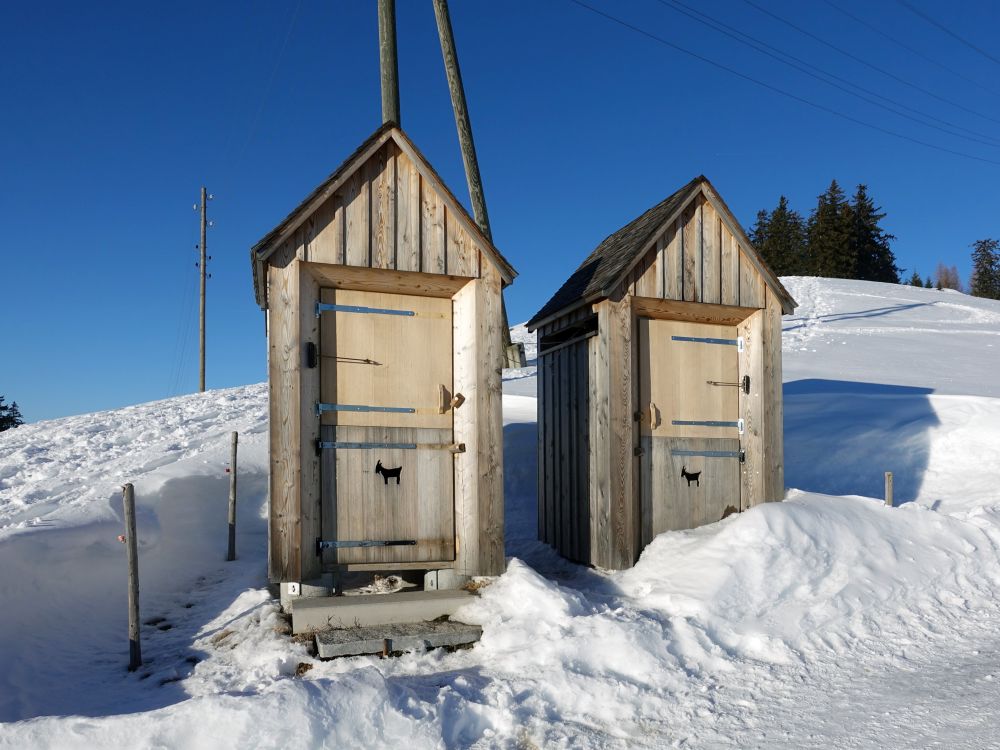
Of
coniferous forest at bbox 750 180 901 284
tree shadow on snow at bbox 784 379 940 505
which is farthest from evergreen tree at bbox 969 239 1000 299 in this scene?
tree shadow on snow at bbox 784 379 940 505

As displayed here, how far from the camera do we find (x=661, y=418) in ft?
24.4

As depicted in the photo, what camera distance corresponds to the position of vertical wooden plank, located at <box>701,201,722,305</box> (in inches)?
301

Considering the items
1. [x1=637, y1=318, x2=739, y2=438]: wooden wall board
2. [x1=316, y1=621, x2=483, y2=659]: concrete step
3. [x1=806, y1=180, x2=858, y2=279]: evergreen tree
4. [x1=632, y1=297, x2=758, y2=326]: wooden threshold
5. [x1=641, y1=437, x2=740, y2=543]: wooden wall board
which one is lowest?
[x1=316, y1=621, x2=483, y2=659]: concrete step

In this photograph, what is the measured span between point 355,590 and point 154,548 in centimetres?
303

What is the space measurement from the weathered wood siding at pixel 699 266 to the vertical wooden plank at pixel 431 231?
1.94 metres

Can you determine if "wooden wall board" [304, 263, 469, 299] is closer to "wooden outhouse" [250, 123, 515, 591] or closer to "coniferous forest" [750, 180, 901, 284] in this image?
"wooden outhouse" [250, 123, 515, 591]

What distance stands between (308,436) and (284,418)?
9.6 inches

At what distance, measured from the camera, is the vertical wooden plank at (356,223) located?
5996 millimetres

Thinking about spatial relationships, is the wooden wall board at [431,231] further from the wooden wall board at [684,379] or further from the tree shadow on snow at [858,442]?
the tree shadow on snow at [858,442]

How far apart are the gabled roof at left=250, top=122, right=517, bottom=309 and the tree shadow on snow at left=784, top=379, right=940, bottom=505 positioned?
6962 mm

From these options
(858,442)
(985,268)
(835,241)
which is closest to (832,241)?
(835,241)

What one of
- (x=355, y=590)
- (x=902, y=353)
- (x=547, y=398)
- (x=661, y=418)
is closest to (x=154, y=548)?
(x=355, y=590)

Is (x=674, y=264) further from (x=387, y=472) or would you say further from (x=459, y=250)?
(x=387, y=472)

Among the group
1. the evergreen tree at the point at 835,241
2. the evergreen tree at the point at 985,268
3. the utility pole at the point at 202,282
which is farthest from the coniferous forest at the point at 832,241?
the utility pole at the point at 202,282
